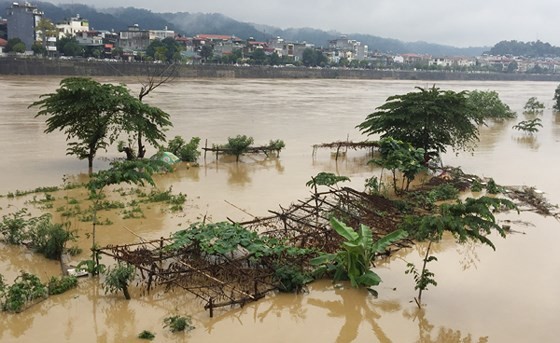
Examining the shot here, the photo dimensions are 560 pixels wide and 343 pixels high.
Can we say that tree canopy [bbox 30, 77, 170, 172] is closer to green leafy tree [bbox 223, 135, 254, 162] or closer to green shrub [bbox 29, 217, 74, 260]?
green leafy tree [bbox 223, 135, 254, 162]

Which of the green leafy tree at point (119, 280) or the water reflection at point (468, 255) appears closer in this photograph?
the green leafy tree at point (119, 280)

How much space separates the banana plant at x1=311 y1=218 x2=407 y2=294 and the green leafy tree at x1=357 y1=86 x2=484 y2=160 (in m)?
8.36

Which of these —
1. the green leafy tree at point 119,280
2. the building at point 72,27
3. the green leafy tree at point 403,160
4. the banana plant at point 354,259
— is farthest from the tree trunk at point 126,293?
the building at point 72,27

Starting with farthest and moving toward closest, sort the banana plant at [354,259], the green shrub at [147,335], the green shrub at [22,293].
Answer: the banana plant at [354,259], the green shrub at [22,293], the green shrub at [147,335]

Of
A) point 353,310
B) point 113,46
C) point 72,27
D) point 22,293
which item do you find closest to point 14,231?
point 22,293

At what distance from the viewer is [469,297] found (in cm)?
789

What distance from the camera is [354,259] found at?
7770mm

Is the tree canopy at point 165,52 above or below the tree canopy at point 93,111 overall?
above

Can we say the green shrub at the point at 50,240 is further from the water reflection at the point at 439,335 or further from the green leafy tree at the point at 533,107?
the green leafy tree at the point at 533,107

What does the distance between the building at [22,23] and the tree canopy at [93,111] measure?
Result: 74.0 meters

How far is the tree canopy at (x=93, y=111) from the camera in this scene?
14.6m

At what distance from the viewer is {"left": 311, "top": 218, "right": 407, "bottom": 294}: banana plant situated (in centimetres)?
764

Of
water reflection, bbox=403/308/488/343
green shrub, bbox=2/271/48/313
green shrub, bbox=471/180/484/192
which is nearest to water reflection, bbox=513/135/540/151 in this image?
green shrub, bbox=471/180/484/192

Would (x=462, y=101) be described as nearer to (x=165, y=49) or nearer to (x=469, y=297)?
(x=469, y=297)
